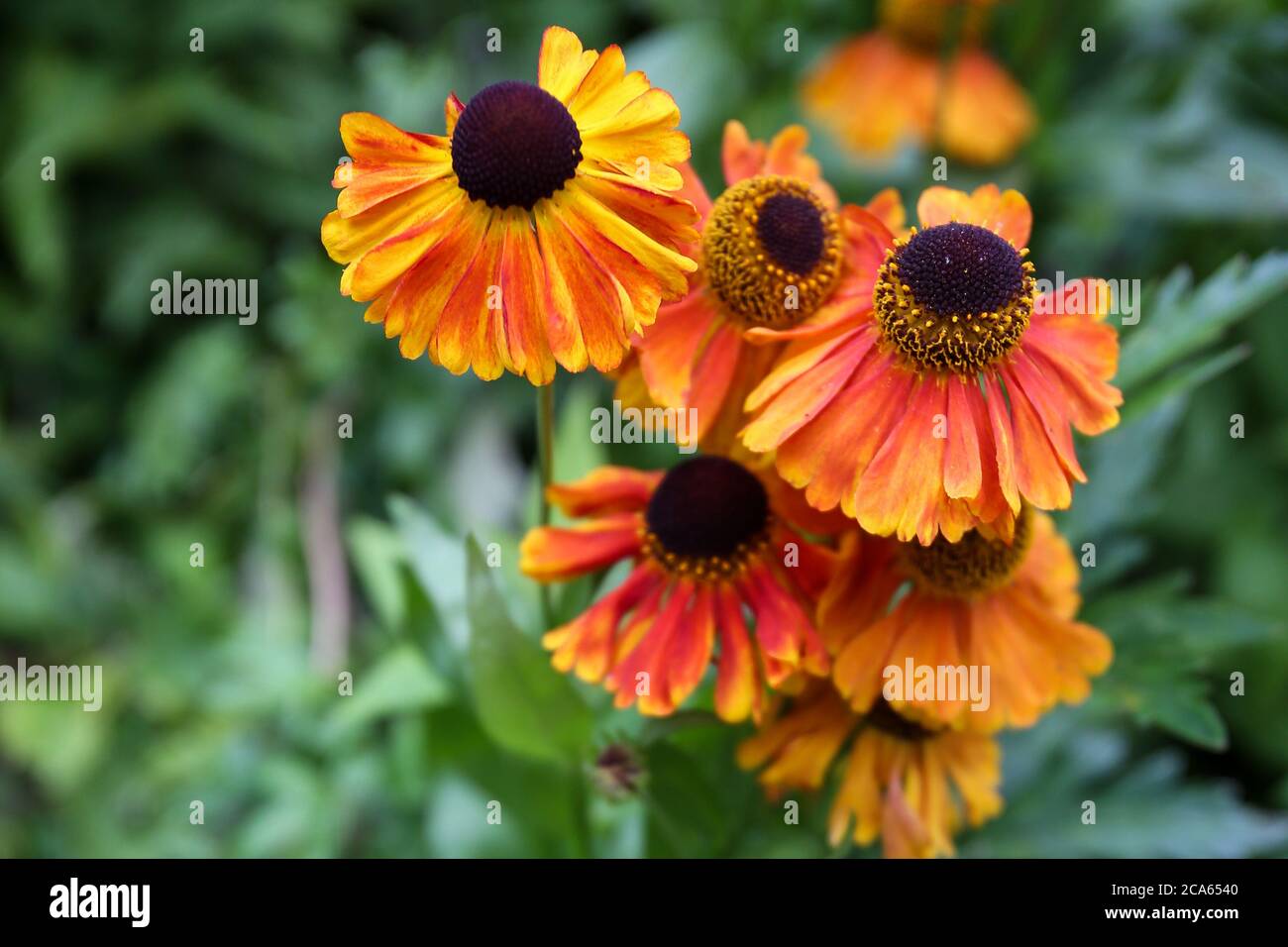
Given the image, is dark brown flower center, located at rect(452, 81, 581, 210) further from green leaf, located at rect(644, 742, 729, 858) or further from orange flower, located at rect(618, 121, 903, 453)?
green leaf, located at rect(644, 742, 729, 858)

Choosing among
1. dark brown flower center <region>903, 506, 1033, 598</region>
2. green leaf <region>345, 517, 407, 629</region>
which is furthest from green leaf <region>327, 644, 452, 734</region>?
dark brown flower center <region>903, 506, 1033, 598</region>

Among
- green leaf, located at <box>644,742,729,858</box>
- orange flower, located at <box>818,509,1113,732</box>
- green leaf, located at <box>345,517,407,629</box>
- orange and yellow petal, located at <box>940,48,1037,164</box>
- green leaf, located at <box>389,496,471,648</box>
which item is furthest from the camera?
orange and yellow petal, located at <box>940,48,1037,164</box>

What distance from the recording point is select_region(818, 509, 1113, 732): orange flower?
2.55 ft

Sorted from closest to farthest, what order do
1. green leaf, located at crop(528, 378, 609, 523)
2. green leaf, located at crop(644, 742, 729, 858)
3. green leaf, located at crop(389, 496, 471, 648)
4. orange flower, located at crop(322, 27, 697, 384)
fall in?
1. orange flower, located at crop(322, 27, 697, 384)
2. green leaf, located at crop(644, 742, 729, 858)
3. green leaf, located at crop(389, 496, 471, 648)
4. green leaf, located at crop(528, 378, 609, 523)

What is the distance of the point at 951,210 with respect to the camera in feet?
2.68

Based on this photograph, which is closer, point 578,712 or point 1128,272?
point 578,712

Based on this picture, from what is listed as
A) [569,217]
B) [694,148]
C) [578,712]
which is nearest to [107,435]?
[694,148]

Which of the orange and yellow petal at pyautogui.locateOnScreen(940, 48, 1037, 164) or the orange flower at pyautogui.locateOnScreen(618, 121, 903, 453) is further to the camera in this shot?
the orange and yellow petal at pyautogui.locateOnScreen(940, 48, 1037, 164)

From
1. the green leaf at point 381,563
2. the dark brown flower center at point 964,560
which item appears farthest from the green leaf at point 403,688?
the dark brown flower center at point 964,560

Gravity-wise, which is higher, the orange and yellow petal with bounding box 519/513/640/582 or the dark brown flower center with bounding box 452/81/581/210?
the dark brown flower center with bounding box 452/81/581/210

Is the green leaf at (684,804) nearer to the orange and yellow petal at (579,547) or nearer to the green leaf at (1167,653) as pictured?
the orange and yellow petal at (579,547)
